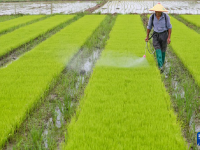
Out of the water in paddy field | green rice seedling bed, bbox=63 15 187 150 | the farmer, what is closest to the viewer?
green rice seedling bed, bbox=63 15 187 150

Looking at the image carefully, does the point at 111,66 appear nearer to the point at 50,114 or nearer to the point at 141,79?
the point at 141,79

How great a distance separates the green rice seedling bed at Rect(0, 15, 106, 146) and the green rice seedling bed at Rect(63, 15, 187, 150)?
616mm

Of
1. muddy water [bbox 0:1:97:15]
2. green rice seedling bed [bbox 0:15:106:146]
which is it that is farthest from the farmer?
muddy water [bbox 0:1:97:15]

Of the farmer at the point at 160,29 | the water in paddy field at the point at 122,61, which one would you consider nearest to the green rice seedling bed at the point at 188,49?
the farmer at the point at 160,29

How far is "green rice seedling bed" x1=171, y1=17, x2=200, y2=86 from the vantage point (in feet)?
14.4

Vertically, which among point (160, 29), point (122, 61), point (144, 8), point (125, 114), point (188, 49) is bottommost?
point (125, 114)

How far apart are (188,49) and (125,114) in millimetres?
3532

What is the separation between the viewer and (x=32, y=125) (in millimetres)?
2812

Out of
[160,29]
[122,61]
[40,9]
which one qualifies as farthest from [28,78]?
[40,9]

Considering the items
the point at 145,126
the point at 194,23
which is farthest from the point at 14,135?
the point at 194,23

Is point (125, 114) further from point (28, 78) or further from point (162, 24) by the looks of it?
point (162, 24)

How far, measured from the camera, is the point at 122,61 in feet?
16.2

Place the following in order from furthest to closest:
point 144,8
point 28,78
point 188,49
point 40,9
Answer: point 40,9
point 144,8
point 188,49
point 28,78

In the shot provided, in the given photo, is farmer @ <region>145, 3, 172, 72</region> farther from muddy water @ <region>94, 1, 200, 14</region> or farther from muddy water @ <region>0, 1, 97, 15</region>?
muddy water @ <region>94, 1, 200, 14</region>
